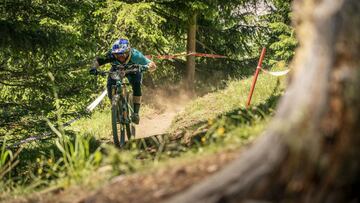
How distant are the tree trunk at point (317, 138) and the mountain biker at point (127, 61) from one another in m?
6.87

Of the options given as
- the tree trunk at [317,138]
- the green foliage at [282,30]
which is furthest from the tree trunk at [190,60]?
the tree trunk at [317,138]

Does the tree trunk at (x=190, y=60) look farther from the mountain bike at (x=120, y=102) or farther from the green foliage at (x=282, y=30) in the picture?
the mountain bike at (x=120, y=102)

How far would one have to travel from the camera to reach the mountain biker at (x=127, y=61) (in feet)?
32.3

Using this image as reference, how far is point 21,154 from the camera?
11.5 meters

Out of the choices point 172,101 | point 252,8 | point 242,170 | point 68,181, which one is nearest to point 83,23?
point 172,101

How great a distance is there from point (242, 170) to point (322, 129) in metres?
0.49

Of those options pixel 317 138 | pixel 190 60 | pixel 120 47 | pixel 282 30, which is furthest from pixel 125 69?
pixel 282 30

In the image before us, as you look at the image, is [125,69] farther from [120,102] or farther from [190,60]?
[190,60]

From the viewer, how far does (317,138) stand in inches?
117

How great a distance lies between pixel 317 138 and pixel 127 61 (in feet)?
24.1

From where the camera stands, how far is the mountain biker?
986 centimetres

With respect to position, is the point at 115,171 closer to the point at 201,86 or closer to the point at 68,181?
the point at 68,181

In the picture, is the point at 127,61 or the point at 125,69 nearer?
the point at 125,69

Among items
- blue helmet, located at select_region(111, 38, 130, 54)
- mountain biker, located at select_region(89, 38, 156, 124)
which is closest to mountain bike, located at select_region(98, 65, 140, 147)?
mountain biker, located at select_region(89, 38, 156, 124)
